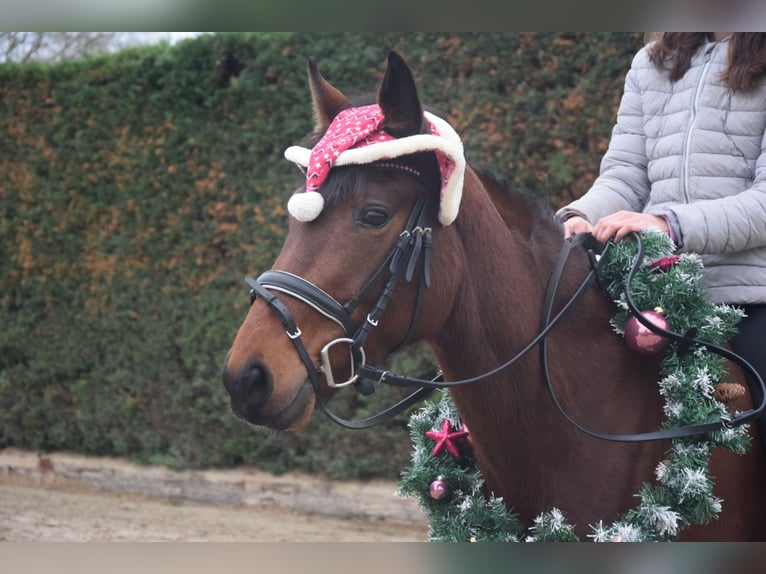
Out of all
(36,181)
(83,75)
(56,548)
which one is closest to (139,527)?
(36,181)

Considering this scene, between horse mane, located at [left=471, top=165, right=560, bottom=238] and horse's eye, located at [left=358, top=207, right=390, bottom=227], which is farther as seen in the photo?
horse mane, located at [left=471, top=165, right=560, bottom=238]

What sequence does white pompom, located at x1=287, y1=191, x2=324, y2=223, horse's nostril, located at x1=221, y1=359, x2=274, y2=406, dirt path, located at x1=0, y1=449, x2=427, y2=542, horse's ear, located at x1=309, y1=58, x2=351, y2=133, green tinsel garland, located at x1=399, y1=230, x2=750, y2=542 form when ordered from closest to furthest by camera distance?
horse's nostril, located at x1=221, y1=359, x2=274, y2=406 → white pompom, located at x1=287, y1=191, x2=324, y2=223 → green tinsel garland, located at x1=399, y1=230, x2=750, y2=542 → horse's ear, located at x1=309, y1=58, x2=351, y2=133 → dirt path, located at x1=0, y1=449, x2=427, y2=542

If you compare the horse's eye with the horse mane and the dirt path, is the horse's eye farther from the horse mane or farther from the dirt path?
the dirt path

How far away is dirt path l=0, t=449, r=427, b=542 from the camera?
18.9 ft

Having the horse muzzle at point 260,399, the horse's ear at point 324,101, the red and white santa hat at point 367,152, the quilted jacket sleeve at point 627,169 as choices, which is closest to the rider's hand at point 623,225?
the quilted jacket sleeve at point 627,169

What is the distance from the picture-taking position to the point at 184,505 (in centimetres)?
643

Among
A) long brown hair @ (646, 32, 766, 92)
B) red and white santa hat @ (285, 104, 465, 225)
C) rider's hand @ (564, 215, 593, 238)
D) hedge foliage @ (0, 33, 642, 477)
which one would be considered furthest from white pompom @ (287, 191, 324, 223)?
hedge foliage @ (0, 33, 642, 477)

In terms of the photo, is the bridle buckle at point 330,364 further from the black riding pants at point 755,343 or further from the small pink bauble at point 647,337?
the black riding pants at point 755,343

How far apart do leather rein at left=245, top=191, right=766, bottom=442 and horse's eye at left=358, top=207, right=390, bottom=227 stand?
0.07 m

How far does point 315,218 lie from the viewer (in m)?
1.85

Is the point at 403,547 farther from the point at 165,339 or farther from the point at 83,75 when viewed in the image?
the point at 83,75

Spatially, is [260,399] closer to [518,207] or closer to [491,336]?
[491,336]

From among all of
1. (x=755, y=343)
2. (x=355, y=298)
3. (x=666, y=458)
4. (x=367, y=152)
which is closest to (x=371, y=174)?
(x=367, y=152)

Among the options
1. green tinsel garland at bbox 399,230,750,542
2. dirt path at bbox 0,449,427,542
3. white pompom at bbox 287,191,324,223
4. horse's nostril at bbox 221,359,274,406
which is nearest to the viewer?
horse's nostril at bbox 221,359,274,406
